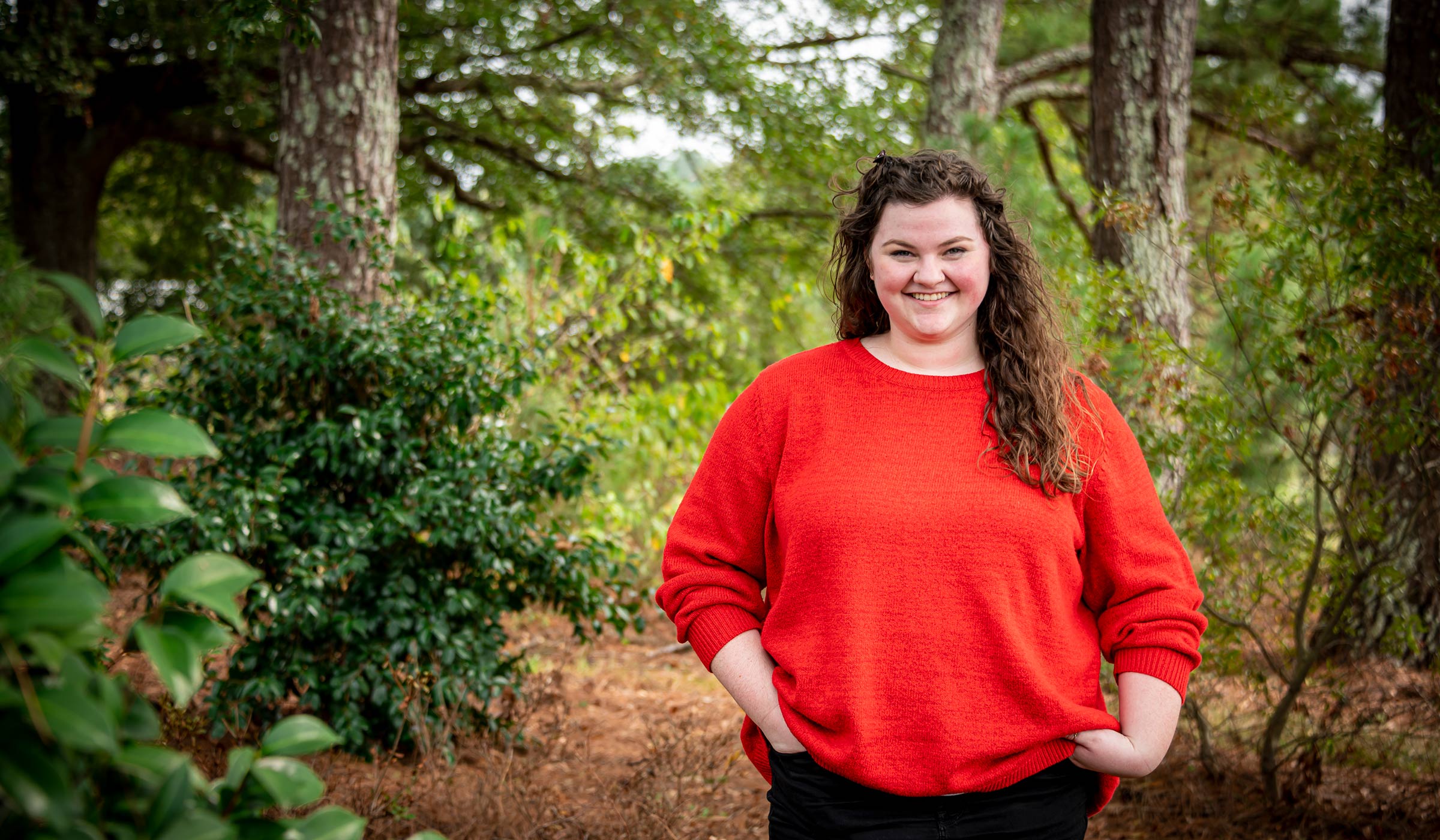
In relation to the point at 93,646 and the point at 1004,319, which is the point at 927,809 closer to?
the point at 1004,319

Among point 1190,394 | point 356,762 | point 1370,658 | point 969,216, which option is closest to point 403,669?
point 356,762

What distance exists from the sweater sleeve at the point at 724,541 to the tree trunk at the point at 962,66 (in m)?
5.24

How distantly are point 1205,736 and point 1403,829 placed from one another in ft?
1.97

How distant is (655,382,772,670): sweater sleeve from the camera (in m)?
1.81

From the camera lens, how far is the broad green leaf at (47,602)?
0.70m

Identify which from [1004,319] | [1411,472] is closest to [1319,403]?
[1411,472]

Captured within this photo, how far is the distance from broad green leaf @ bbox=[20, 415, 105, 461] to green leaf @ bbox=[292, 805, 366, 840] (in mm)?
387

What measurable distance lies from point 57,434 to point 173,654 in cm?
22

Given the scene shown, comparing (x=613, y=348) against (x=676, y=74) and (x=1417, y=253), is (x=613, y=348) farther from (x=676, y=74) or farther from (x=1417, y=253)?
(x=1417, y=253)

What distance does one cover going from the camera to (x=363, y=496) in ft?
11.8

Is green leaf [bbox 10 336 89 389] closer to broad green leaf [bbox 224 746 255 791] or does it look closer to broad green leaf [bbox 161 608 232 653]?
broad green leaf [bbox 161 608 232 653]

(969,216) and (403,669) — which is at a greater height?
(969,216)

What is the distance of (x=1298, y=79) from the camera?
807 cm

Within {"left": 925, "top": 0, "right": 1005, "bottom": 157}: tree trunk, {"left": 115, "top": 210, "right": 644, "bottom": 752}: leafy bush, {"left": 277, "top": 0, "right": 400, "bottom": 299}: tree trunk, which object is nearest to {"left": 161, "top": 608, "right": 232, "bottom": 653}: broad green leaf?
{"left": 115, "top": 210, "right": 644, "bottom": 752}: leafy bush
